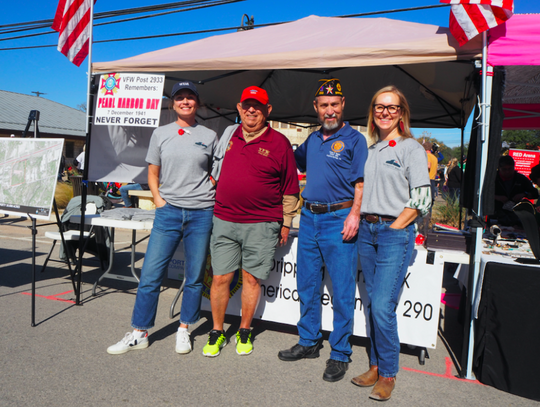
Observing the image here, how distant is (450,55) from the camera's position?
3.03m

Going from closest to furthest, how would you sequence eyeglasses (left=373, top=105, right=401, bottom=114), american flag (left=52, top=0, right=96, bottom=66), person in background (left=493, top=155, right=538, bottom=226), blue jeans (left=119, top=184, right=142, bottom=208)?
eyeglasses (left=373, top=105, right=401, bottom=114), american flag (left=52, top=0, right=96, bottom=66), person in background (left=493, top=155, right=538, bottom=226), blue jeans (left=119, top=184, right=142, bottom=208)

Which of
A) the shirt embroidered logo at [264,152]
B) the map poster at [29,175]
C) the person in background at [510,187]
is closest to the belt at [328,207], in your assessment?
the shirt embroidered logo at [264,152]

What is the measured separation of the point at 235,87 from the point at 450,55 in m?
3.66

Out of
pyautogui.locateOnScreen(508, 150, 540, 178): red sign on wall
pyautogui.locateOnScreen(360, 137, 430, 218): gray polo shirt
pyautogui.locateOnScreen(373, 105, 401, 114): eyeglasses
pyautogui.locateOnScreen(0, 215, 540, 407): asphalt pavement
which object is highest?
pyautogui.locateOnScreen(508, 150, 540, 178): red sign on wall

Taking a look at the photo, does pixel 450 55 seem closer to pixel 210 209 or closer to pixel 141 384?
pixel 210 209

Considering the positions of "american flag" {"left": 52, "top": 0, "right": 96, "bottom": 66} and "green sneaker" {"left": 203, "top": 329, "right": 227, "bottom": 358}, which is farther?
"american flag" {"left": 52, "top": 0, "right": 96, "bottom": 66}

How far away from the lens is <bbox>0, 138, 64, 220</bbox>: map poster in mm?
3717

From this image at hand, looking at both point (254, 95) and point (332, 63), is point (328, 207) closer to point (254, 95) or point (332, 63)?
point (254, 95)

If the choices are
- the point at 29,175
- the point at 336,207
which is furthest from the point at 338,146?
the point at 29,175

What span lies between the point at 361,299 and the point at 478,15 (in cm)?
229

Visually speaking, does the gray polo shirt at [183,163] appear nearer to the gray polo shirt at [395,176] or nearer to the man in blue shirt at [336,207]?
the man in blue shirt at [336,207]

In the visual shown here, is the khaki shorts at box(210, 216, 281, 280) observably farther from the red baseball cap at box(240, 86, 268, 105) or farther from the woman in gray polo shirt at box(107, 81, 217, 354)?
the red baseball cap at box(240, 86, 268, 105)

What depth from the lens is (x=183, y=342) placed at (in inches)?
130

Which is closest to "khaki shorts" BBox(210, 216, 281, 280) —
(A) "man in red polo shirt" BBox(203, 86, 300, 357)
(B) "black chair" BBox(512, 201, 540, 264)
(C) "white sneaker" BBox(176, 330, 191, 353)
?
(A) "man in red polo shirt" BBox(203, 86, 300, 357)
